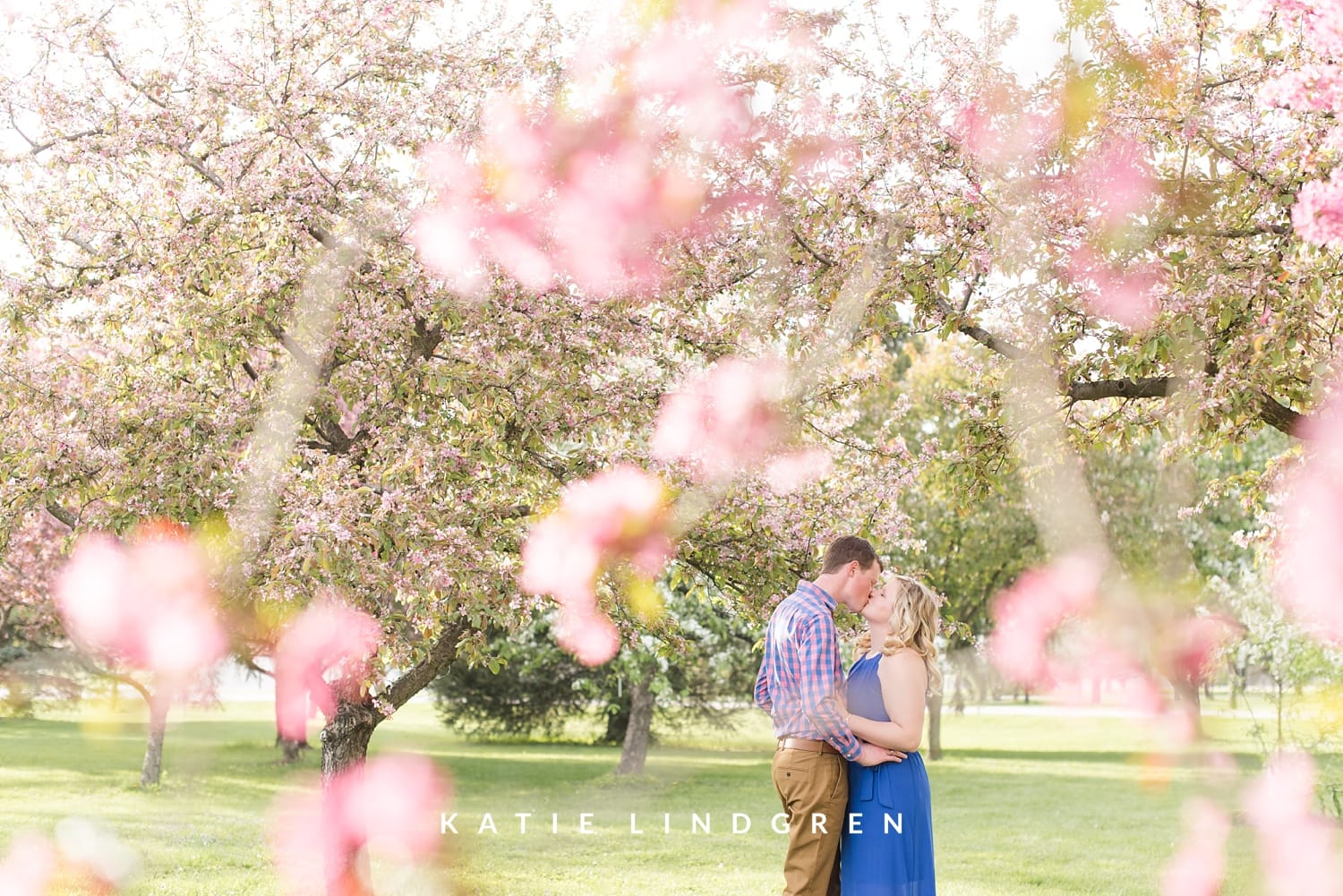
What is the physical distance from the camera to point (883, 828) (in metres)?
5.69

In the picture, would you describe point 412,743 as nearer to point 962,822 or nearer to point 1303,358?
point 962,822

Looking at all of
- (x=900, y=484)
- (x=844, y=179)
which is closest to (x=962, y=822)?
(x=900, y=484)

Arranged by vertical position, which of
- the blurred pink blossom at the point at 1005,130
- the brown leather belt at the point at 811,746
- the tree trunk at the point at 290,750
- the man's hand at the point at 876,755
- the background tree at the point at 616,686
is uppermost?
the blurred pink blossom at the point at 1005,130

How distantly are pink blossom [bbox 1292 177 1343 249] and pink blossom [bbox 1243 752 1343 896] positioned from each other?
27.9 feet

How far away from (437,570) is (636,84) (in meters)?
3.49

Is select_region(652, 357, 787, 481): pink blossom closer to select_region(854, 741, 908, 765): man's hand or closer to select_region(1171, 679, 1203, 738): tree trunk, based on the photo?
select_region(854, 741, 908, 765): man's hand

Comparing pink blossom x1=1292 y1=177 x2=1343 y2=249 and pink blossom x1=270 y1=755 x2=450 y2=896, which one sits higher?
pink blossom x1=1292 y1=177 x2=1343 y2=249

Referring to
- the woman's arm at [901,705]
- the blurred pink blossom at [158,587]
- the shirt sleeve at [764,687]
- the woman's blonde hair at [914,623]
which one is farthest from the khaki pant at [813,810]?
the blurred pink blossom at [158,587]

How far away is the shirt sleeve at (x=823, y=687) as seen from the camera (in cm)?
547

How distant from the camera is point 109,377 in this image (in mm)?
8609

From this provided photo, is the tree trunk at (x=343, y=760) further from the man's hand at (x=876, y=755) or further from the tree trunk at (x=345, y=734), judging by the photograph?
the man's hand at (x=876, y=755)

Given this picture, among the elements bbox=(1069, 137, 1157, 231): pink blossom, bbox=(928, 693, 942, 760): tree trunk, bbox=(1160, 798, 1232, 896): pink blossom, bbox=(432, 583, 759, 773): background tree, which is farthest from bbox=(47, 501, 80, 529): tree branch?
bbox=(928, 693, 942, 760): tree trunk

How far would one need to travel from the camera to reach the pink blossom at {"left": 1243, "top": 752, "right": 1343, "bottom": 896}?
12.5m

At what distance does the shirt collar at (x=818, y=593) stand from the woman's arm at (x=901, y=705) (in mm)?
413
